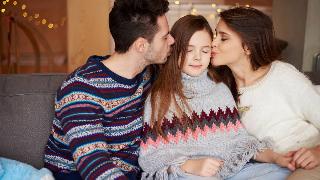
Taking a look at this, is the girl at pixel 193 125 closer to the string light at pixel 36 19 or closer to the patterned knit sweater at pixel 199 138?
the patterned knit sweater at pixel 199 138

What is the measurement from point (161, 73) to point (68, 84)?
390mm

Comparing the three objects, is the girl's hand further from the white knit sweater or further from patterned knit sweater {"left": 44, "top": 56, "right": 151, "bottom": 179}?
patterned knit sweater {"left": 44, "top": 56, "right": 151, "bottom": 179}

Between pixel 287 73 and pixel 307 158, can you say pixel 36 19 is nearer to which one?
pixel 287 73

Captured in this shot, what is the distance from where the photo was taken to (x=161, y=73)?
163 cm

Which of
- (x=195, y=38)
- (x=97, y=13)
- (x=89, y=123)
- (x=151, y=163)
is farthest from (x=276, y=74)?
(x=97, y=13)

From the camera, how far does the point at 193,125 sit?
1.55 metres

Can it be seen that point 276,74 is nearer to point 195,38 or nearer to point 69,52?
point 195,38

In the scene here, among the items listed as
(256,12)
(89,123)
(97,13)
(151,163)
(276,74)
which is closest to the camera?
(89,123)

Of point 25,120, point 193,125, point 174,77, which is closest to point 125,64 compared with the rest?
point 174,77

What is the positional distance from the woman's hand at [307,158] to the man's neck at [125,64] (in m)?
0.63

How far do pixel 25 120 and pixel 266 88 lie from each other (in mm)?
915

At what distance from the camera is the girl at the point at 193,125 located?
1.50 m

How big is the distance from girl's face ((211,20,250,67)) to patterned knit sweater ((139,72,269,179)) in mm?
112

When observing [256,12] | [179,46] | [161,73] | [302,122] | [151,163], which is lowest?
[151,163]
